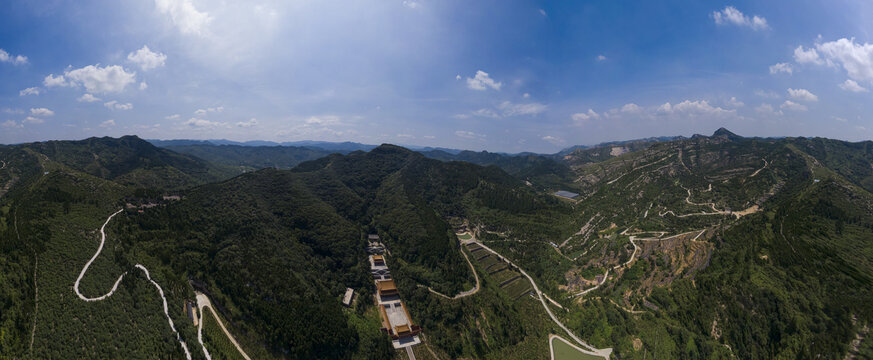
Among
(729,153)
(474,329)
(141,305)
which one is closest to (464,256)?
(474,329)

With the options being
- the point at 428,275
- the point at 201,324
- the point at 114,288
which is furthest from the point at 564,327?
the point at 114,288

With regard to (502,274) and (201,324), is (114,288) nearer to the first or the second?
(201,324)

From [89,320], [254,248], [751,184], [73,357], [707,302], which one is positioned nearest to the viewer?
[73,357]

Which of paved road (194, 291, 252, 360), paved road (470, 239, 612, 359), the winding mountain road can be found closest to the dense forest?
the winding mountain road

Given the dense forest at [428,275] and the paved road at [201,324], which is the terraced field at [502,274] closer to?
the dense forest at [428,275]

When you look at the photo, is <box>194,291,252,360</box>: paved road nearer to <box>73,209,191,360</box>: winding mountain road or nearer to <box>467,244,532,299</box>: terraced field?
<box>73,209,191,360</box>: winding mountain road

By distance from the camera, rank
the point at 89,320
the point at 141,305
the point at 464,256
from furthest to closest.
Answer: the point at 464,256 < the point at 141,305 < the point at 89,320

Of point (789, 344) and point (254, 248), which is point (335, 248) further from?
point (789, 344)

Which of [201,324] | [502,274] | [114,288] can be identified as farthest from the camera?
[502,274]

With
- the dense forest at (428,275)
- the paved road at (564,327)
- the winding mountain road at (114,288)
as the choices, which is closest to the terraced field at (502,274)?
the dense forest at (428,275)

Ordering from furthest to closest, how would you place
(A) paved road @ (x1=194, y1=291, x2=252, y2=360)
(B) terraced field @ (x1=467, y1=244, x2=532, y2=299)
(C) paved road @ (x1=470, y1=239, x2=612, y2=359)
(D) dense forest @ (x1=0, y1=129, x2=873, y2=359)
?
(B) terraced field @ (x1=467, y1=244, x2=532, y2=299)
(C) paved road @ (x1=470, y1=239, x2=612, y2=359)
(A) paved road @ (x1=194, y1=291, x2=252, y2=360)
(D) dense forest @ (x1=0, y1=129, x2=873, y2=359)

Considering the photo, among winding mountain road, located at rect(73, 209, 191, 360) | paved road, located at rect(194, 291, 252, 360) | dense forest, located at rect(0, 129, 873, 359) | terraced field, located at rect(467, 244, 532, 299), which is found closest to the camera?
dense forest, located at rect(0, 129, 873, 359)
